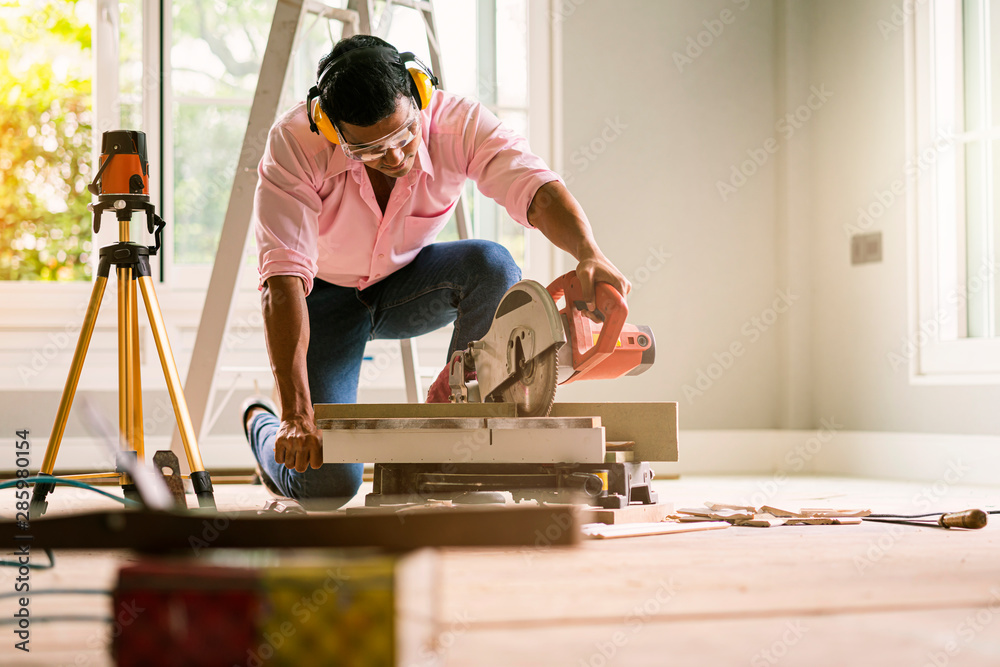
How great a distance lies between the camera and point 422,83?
2.00m

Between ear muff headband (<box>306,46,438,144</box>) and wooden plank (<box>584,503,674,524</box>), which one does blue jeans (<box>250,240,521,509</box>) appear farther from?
wooden plank (<box>584,503,674,524</box>)

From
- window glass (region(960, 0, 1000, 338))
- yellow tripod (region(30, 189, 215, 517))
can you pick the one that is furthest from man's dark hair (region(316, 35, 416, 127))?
window glass (region(960, 0, 1000, 338))

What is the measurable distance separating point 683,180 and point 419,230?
239 cm

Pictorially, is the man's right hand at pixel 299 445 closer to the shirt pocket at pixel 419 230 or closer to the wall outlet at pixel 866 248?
the shirt pocket at pixel 419 230

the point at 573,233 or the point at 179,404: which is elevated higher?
the point at 573,233

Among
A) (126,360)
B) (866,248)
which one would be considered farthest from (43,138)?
(866,248)

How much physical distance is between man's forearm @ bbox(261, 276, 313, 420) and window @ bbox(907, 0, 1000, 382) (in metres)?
2.73

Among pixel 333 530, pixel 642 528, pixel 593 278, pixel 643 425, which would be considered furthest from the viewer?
pixel 643 425

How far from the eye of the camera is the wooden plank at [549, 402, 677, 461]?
6.61ft

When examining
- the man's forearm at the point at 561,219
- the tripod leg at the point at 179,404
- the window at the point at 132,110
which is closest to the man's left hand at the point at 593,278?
the man's forearm at the point at 561,219

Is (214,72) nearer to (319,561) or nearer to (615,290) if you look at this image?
(615,290)

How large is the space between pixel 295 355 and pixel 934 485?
2602 millimetres

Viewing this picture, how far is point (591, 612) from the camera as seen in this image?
101 cm

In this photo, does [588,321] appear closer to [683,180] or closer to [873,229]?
[873,229]
